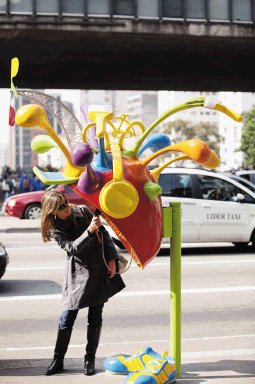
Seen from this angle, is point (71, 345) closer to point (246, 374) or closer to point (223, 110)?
point (246, 374)

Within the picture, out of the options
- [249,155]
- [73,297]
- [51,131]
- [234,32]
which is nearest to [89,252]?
[73,297]

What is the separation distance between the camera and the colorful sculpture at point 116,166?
536 centimetres

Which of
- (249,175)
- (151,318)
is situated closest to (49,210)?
(151,318)

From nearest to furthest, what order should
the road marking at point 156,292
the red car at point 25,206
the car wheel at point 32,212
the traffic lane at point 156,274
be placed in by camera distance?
the road marking at point 156,292, the traffic lane at point 156,274, the red car at point 25,206, the car wheel at point 32,212

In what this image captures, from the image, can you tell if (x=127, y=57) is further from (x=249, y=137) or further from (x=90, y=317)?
(x=249, y=137)

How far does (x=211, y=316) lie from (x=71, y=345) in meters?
2.17

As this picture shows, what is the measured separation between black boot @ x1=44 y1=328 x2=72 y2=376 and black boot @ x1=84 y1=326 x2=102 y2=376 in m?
0.19

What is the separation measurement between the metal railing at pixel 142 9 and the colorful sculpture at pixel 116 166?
2431 cm

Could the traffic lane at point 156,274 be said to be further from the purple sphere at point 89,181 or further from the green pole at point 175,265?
the purple sphere at point 89,181

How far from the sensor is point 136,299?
1020 centimetres

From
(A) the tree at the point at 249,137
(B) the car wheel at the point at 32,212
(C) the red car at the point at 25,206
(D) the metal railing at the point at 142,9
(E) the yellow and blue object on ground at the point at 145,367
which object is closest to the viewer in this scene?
(E) the yellow and blue object on ground at the point at 145,367

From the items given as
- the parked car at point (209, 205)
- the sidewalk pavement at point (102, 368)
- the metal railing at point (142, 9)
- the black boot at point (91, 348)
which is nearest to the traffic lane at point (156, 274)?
the parked car at point (209, 205)

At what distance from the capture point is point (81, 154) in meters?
5.11

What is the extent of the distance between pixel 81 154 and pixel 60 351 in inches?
78.7
